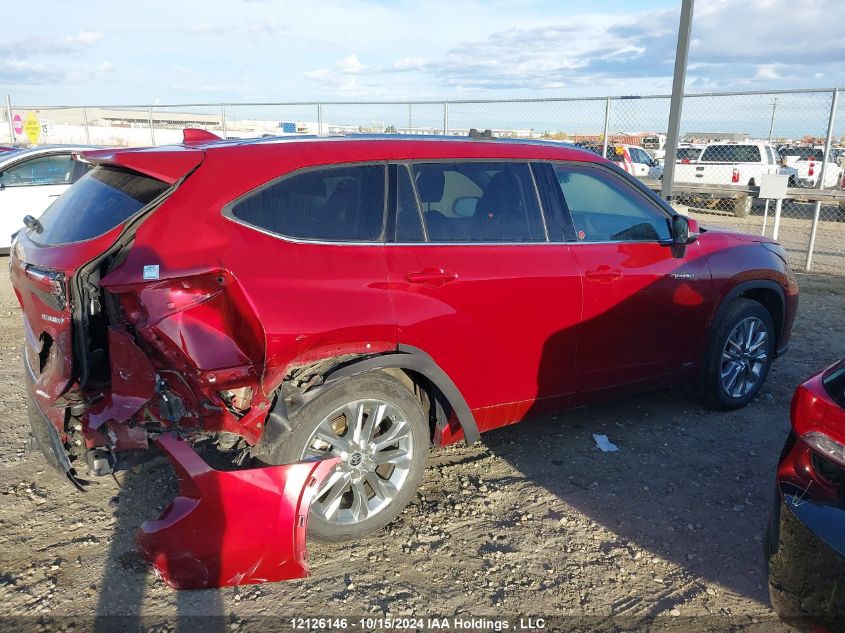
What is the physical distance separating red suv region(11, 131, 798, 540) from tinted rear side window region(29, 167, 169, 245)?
14 millimetres

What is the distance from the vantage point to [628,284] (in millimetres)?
4258

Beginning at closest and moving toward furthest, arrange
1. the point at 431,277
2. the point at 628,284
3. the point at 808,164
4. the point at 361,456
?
the point at 361,456 < the point at 431,277 < the point at 628,284 < the point at 808,164

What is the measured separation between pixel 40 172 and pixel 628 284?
8.98 m

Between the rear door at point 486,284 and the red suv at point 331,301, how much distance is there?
12 millimetres

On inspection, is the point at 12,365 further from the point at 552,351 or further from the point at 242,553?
the point at 552,351

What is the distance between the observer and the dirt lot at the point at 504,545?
294 centimetres

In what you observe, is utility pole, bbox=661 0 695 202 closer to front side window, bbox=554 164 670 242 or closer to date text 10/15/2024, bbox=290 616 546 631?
front side window, bbox=554 164 670 242

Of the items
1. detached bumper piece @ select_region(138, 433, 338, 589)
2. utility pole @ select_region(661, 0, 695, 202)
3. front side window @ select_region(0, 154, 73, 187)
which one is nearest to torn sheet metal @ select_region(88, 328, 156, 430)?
detached bumper piece @ select_region(138, 433, 338, 589)

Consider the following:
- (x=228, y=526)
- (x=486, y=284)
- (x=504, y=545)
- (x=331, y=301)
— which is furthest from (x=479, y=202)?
(x=228, y=526)

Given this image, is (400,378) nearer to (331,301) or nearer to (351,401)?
(351,401)

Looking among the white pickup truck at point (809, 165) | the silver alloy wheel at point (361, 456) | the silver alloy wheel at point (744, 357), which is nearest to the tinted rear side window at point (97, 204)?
the silver alloy wheel at point (361, 456)

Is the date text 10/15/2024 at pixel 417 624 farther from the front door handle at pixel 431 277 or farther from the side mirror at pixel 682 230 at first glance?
the side mirror at pixel 682 230

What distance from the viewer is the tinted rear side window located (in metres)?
3.10

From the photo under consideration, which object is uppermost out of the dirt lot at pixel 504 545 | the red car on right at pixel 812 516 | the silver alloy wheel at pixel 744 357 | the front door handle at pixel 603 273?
the front door handle at pixel 603 273
